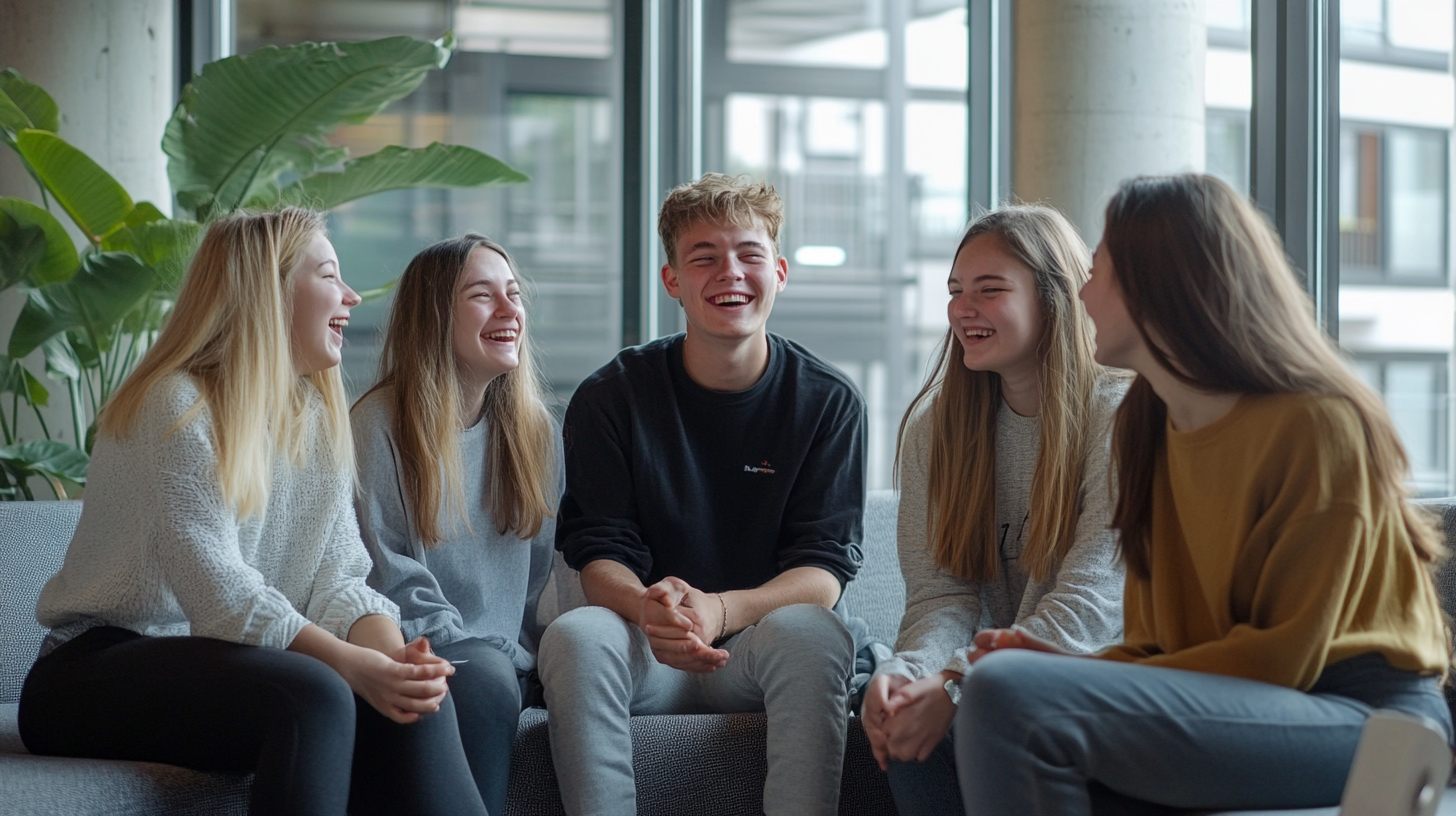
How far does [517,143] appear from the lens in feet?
16.0

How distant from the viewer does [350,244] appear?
445 cm

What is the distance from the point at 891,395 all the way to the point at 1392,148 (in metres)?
3.23

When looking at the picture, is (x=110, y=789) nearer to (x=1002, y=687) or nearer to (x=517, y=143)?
(x=1002, y=687)

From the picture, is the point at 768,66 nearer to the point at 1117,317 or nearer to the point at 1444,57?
the point at 1444,57

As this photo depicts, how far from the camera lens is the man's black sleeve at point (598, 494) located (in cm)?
203

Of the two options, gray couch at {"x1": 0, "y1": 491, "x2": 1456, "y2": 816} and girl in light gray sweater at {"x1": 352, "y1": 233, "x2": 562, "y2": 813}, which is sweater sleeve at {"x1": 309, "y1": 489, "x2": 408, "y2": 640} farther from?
gray couch at {"x1": 0, "y1": 491, "x2": 1456, "y2": 816}

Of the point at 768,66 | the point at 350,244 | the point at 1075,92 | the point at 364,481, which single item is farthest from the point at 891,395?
the point at 364,481

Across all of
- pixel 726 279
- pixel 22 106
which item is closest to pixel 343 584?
pixel 726 279

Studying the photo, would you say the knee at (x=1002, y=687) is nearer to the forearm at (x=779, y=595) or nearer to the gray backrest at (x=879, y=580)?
the forearm at (x=779, y=595)

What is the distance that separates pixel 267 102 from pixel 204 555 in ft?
5.35

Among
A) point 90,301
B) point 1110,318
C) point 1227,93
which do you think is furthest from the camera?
point 1227,93

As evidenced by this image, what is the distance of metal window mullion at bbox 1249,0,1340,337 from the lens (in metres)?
2.60

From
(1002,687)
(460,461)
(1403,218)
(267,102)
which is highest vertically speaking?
(267,102)

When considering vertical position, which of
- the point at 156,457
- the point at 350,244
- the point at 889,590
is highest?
the point at 350,244
